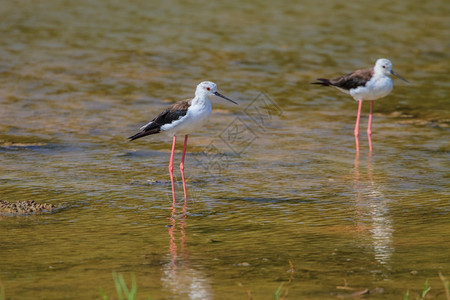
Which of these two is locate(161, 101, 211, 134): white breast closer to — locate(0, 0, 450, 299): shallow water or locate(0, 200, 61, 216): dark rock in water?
locate(0, 0, 450, 299): shallow water

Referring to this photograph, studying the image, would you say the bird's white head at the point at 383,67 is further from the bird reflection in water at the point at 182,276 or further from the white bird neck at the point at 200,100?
the bird reflection in water at the point at 182,276

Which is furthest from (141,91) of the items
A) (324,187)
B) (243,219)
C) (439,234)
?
(439,234)

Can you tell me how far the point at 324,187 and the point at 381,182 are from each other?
2.55 ft

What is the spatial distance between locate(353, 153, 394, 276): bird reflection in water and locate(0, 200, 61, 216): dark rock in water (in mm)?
3184

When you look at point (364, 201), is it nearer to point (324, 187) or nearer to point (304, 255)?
point (324, 187)

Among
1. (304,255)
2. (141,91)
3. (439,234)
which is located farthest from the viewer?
(141,91)

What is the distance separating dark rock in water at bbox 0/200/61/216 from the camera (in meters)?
7.61

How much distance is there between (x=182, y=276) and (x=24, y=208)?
257cm

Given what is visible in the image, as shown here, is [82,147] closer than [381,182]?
No

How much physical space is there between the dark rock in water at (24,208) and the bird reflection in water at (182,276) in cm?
155

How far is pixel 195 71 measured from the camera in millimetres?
→ 15586

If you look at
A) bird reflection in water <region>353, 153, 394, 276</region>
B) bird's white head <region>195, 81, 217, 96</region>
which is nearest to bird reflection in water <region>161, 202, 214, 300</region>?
bird reflection in water <region>353, 153, 394, 276</region>

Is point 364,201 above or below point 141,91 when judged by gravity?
below

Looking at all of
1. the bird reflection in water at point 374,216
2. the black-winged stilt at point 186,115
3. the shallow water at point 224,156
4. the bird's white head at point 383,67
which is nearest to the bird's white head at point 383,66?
the bird's white head at point 383,67
